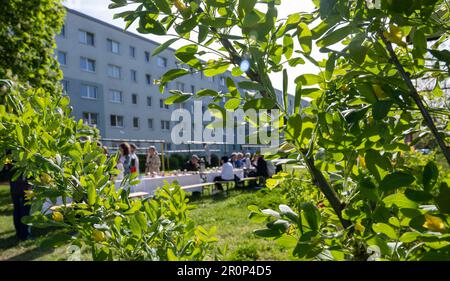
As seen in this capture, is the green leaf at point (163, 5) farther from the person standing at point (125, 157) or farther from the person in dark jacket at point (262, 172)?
the person in dark jacket at point (262, 172)

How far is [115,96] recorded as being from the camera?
30.2 m

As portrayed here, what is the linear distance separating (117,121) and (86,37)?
6.88 m

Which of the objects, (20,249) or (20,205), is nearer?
(20,249)

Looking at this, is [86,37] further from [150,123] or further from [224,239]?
[224,239]

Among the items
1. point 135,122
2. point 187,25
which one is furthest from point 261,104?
point 135,122

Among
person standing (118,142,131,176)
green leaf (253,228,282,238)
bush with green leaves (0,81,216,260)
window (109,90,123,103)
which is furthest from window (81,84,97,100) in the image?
green leaf (253,228,282,238)

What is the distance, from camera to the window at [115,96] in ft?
97.6

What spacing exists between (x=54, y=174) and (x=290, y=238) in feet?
2.48

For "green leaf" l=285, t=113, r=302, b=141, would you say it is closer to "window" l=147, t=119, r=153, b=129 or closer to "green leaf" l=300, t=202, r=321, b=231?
"green leaf" l=300, t=202, r=321, b=231

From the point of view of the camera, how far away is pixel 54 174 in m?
1.07

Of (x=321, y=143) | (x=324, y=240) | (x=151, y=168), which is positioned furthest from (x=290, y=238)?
(x=151, y=168)

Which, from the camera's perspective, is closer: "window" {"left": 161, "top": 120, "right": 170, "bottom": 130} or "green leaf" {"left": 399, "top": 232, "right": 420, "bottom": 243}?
"green leaf" {"left": 399, "top": 232, "right": 420, "bottom": 243}

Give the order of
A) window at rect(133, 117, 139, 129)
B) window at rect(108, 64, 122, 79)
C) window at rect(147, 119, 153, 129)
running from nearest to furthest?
window at rect(108, 64, 122, 79)
window at rect(133, 117, 139, 129)
window at rect(147, 119, 153, 129)

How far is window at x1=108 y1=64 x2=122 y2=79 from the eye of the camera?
98.2ft
